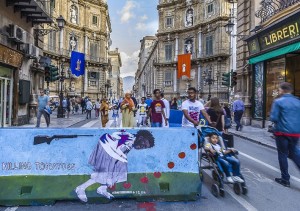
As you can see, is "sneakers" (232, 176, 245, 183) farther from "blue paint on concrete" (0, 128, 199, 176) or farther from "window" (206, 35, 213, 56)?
"window" (206, 35, 213, 56)

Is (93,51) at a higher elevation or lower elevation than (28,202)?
higher

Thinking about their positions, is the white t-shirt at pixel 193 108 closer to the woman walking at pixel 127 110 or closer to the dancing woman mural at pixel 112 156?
the dancing woman mural at pixel 112 156

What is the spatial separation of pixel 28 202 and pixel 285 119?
4.55m

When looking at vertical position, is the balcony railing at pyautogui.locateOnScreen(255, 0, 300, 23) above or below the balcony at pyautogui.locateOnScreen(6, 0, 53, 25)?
above

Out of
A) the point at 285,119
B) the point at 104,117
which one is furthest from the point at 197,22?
the point at 285,119

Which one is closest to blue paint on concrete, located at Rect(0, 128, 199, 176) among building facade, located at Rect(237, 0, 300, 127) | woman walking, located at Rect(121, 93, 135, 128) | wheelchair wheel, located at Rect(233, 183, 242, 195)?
wheelchair wheel, located at Rect(233, 183, 242, 195)

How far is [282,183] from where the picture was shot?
525cm

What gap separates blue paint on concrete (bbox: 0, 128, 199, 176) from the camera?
13.3ft

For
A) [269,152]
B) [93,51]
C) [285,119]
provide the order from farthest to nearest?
1. [93,51]
2. [269,152]
3. [285,119]

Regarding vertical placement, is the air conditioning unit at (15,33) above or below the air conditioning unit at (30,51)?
above

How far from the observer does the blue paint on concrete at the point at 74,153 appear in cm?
406

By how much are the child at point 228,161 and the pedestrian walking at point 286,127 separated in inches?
43.7

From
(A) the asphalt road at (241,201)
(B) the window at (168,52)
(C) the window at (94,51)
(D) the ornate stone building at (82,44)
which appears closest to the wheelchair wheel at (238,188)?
(A) the asphalt road at (241,201)

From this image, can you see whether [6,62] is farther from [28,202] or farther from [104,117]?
[28,202]
